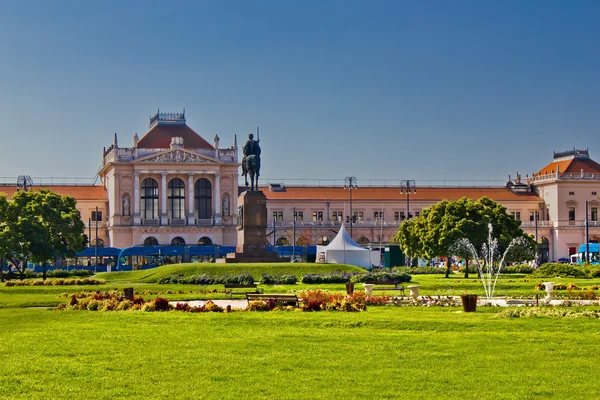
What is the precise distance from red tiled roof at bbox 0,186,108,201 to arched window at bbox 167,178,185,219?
9.42 meters

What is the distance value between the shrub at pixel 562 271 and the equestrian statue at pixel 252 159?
19.6 meters

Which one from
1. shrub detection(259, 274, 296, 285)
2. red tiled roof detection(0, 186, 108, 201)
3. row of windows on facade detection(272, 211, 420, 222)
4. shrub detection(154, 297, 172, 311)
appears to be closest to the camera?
shrub detection(154, 297, 172, 311)

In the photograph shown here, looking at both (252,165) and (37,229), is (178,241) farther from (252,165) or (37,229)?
(252,165)

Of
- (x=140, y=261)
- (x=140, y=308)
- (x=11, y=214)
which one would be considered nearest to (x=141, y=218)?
(x=140, y=261)

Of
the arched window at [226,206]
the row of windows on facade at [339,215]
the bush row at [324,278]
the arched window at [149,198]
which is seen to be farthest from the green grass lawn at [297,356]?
the row of windows on facade at [339,215]

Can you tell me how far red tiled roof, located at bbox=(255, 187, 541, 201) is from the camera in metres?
128

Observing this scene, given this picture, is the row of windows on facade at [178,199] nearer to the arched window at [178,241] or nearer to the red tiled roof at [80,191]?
the arched window at [178,241]

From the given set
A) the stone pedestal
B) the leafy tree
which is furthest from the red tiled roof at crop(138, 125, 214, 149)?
the stone pedestal

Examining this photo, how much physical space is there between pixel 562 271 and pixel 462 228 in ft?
32.6

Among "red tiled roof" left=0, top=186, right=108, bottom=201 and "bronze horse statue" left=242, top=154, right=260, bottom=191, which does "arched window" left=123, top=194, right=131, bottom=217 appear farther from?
"bronze horse statue" left=242, top=154, right=260, bottom=191

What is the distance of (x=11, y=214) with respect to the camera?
66375mm

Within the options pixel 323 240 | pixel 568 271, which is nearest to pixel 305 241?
pixel 323 240

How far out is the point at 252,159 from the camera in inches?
2207

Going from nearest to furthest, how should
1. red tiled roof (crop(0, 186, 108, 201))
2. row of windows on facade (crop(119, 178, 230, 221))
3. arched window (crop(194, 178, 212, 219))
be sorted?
row of windows on facade (crop(119, 178, 230, 221))
arched window (crop(194, 178, 212, 219))
red tiled roof (crop(0, 186, 108, 201))
